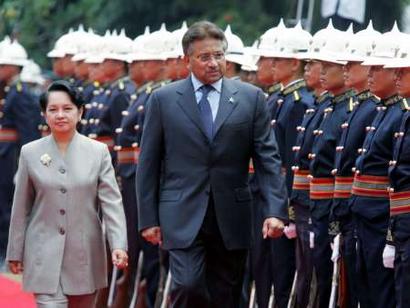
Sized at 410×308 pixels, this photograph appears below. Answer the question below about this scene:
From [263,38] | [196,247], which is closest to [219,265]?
[196,247]

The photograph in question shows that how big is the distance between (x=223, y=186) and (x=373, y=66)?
1391 millimetres

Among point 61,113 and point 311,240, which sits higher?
point 61,113

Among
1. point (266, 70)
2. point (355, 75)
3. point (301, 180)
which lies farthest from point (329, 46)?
point (266, 70)

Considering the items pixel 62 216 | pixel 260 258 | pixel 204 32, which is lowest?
pixel 260 258

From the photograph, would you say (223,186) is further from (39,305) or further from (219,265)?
(39,305)

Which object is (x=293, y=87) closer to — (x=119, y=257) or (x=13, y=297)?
(x=119, y=257)

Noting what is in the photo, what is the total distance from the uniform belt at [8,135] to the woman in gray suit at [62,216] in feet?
26.8

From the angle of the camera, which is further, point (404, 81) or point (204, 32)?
point (404, 81)

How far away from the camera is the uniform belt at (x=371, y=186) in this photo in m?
10.7

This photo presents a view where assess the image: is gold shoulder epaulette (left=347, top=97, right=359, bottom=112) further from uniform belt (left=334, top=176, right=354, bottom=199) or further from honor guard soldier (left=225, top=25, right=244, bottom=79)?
honor guard soldier (left=225, top=25, right=244, bottom=79)

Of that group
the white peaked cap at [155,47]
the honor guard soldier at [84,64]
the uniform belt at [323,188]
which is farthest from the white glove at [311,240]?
the honor guard soldier at [84,64]

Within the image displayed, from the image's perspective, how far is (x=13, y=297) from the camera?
14984 millimetres

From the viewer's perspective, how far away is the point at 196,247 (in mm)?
10141

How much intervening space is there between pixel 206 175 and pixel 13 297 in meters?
5.23
